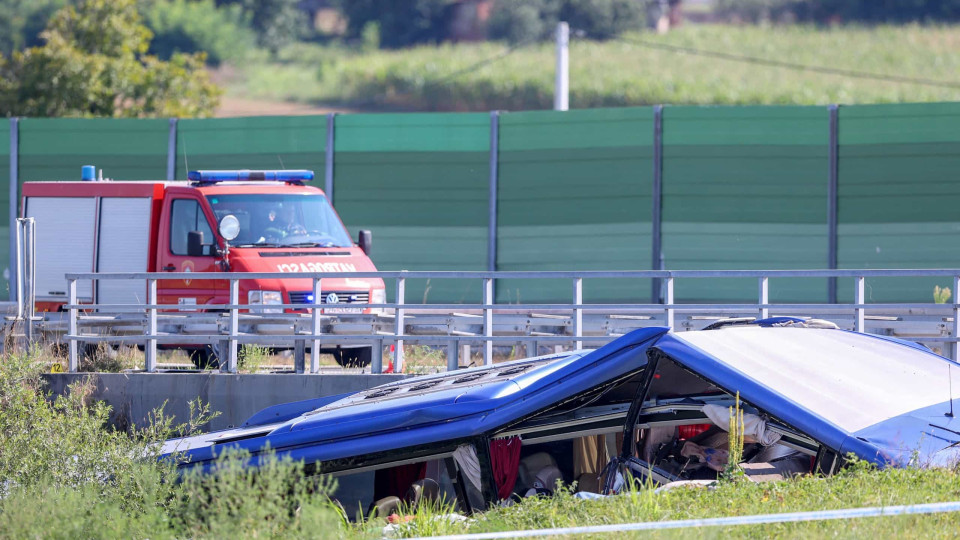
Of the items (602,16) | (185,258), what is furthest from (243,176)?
→ (602,16)

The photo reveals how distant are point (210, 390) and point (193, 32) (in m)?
63.6

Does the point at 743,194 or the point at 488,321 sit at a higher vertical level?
the point at 743,194

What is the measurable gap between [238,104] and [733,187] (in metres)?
45.6

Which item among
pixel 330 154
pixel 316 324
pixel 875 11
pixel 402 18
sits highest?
pixel 875 11

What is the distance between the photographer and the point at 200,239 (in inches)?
507

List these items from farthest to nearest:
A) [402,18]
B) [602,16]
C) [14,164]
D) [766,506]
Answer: [402,18] < [602,16] < [14,164] < [766,506]

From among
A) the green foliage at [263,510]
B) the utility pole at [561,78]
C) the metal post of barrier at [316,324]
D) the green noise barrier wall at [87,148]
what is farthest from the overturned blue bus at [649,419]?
the utility pole at [561,78]

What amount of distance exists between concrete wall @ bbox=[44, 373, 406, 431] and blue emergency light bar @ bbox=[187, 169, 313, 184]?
9.91ft

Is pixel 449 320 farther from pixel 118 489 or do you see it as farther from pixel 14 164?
pixel 14 164

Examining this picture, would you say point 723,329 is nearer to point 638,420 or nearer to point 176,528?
point 638,420

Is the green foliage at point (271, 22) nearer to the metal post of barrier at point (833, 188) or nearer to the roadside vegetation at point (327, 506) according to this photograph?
the metal post of barrier at point (833, 188)

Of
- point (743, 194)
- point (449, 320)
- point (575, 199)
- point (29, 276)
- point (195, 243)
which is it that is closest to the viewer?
point (449, 320)

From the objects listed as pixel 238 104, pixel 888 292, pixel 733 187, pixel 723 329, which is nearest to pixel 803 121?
pixel 733 187

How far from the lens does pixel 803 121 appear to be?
18.0 m
